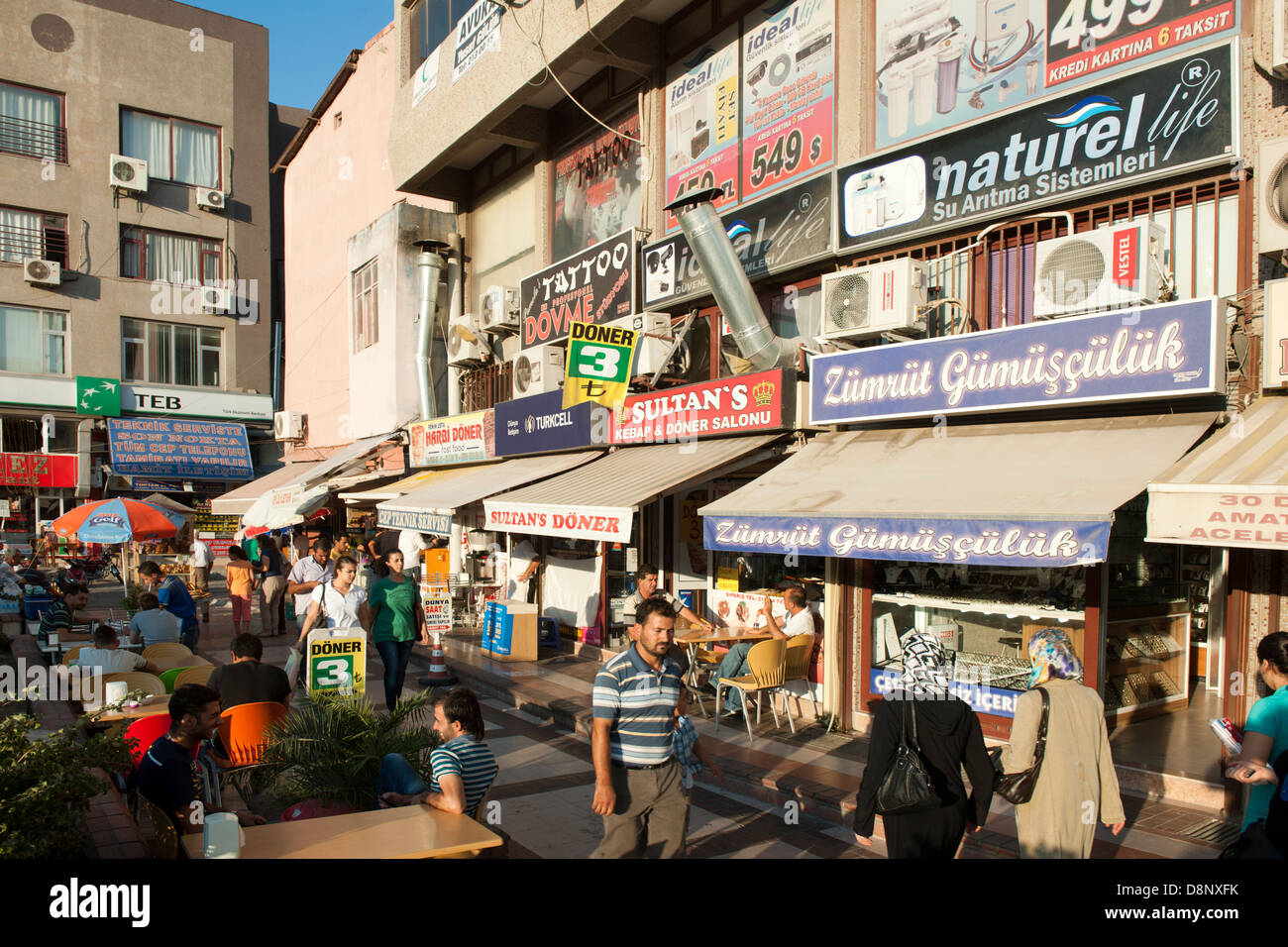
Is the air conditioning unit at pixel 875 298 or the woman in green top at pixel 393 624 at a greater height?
the air conditioning unit at pixel 875 298

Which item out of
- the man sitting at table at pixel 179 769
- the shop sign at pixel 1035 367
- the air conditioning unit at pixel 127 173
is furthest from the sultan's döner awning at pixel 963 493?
the air conditioning unit at pixel 127 173

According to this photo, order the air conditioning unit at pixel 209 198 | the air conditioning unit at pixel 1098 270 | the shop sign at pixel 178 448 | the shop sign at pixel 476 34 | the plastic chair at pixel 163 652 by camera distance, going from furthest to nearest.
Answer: the air conditioning unit at pixel 209 198 → the shop sign at pixel 178 448 → the shop sign at pixel 476 34 → the plastic chair at pixel 163 652 → the air conditioning unit at pixel 1098 270

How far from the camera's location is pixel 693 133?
41.6 ft

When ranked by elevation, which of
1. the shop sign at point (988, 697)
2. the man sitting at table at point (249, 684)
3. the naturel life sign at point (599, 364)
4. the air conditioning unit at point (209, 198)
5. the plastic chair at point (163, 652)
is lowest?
the shop sign at point (988, 697)

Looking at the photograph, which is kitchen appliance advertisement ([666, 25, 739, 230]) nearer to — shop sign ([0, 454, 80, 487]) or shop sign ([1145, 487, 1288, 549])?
shop sign ([1145, 487, 1288, 549])

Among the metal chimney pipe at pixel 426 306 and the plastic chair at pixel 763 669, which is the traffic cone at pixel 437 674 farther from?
the metal chimney pipe at pixel 426 306

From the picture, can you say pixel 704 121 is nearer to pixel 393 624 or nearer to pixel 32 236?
pixel 393 624

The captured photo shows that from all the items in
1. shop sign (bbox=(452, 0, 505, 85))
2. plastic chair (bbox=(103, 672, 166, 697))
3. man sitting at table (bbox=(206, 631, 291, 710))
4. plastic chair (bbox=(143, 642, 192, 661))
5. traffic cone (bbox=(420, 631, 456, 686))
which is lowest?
traffic cone (bbox=(420, 631, 456, 686))

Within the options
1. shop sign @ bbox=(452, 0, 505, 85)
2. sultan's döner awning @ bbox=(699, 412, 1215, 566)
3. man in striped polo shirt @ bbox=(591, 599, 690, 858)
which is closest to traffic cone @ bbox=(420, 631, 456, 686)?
sultan's döner awning @ bbox=(699, 412, 1215, 566)

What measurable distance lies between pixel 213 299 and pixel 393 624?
105 ft

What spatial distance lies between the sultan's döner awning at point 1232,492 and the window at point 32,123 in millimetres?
38792

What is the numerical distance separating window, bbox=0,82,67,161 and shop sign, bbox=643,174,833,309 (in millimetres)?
30879

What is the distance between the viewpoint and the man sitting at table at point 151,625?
10250 mm

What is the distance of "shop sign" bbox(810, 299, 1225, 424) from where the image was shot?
6559 millimetres
